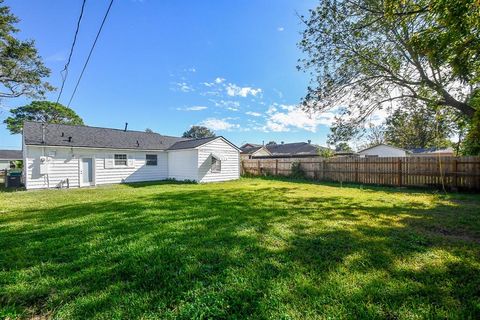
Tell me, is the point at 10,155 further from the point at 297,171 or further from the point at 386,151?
the point at 386,151

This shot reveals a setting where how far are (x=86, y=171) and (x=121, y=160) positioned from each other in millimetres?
2047

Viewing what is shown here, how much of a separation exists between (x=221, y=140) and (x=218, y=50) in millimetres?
5929

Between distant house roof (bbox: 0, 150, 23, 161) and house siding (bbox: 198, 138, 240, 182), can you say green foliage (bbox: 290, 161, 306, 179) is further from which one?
distant house roof (bbox: 0, 150, 23, 161)

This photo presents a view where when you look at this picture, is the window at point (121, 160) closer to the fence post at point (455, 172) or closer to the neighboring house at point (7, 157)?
the fence post at point (455, 172)

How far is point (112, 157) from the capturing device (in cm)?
1412

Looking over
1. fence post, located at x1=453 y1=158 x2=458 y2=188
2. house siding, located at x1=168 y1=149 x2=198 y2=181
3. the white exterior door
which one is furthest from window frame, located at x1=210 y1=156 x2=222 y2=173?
fence post, located at x1=453 y1=158 x2=458 y2=188

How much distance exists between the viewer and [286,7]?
911 cm

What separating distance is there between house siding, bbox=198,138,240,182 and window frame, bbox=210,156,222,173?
0.62 feet

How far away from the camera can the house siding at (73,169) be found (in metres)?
11.5

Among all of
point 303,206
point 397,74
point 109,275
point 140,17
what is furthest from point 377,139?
point 109,275

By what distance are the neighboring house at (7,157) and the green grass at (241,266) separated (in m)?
46.8

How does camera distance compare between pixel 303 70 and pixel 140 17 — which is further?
pixel 303 70

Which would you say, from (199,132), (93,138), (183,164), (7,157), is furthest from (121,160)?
(199,132)

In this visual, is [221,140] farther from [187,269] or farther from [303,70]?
[187,269]
